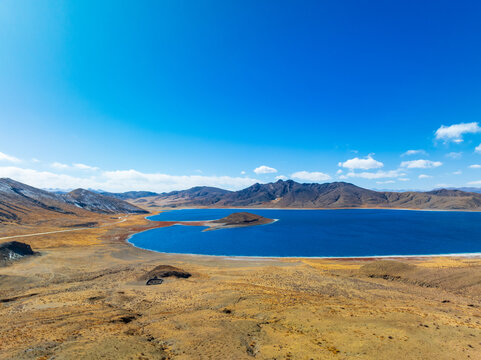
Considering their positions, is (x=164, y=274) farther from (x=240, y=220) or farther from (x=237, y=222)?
(x=240, y=220)

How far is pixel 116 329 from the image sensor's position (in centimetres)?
1961

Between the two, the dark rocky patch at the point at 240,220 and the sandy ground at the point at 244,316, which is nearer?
the sandy ground at the point at 244,316

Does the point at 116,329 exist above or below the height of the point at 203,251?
above

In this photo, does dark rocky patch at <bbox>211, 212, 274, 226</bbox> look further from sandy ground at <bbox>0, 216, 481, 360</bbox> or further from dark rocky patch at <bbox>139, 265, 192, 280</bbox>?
dark rocky patch at <bbox>139, 265, 192, 280</bbox>

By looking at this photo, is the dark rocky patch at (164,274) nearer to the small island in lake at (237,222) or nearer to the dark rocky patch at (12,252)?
the dark rocky patch at (12,252)

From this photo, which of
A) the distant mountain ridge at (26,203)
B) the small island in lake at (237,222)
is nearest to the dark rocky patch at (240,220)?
the small island in lake at (237,222)

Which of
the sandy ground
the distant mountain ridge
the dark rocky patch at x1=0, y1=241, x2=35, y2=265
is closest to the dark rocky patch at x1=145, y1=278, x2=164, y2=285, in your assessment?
the sandy ground

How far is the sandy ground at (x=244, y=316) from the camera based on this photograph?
53.8 ft

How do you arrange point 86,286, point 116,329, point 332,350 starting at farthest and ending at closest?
1. point 86,286
2. point 116,329
3. point 332,350

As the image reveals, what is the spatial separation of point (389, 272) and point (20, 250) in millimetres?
Answer: 82774

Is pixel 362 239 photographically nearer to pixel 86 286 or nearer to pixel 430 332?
pixel 430 332

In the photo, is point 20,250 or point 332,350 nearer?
point 332,350

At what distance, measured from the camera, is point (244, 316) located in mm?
23312

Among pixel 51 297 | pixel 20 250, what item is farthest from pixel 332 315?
pixel 20 250
